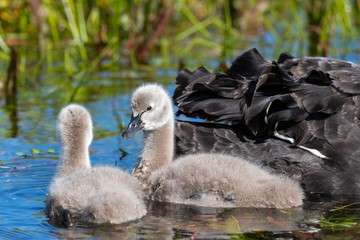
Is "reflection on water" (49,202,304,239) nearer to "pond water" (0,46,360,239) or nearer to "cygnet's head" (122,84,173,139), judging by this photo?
"pond water" (0,46,360,239)

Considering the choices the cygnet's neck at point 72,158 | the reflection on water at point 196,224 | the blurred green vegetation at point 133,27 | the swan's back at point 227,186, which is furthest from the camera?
the blurred green vegetation at point 133,27

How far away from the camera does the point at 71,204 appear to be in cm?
440

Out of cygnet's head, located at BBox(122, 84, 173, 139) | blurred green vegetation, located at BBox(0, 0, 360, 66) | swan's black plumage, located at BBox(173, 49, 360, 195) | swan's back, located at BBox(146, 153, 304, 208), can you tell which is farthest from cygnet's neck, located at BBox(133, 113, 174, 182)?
blurred green vegetation, located at BBox(0, 0, 360, 66)

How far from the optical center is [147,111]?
5133 millimetres

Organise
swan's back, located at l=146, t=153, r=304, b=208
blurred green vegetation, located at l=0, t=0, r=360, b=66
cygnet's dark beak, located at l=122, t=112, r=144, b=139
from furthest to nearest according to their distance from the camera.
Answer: blurred green vegetation, located at l=0, t=0, r=360, b=66, cygnet's dark beak, located at l=122, t=112, r=144, b=139, swan's back, located at l=146, t=153, r=304, b=208

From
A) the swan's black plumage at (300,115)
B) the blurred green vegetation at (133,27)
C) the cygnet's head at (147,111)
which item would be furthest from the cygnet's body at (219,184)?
the blurred green vegetation at (133,27)

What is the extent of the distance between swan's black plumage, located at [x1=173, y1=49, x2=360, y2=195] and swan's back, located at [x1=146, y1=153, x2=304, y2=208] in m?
0.52

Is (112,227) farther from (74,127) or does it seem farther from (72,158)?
(74,127)

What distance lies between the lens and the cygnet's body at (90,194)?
4.28 metres

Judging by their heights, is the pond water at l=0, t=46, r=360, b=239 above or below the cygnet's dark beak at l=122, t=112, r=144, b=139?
below

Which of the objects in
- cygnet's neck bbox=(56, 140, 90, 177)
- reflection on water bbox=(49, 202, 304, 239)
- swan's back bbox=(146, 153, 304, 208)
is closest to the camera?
reflection on water bbox=(49, 202, 304, 239)

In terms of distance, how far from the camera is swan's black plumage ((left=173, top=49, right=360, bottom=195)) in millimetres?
5184

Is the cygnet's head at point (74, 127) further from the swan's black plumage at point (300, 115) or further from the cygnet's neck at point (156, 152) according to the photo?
the swan's black plumage at point (300, 115)

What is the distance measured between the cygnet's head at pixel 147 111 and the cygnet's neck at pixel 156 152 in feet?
0.18
